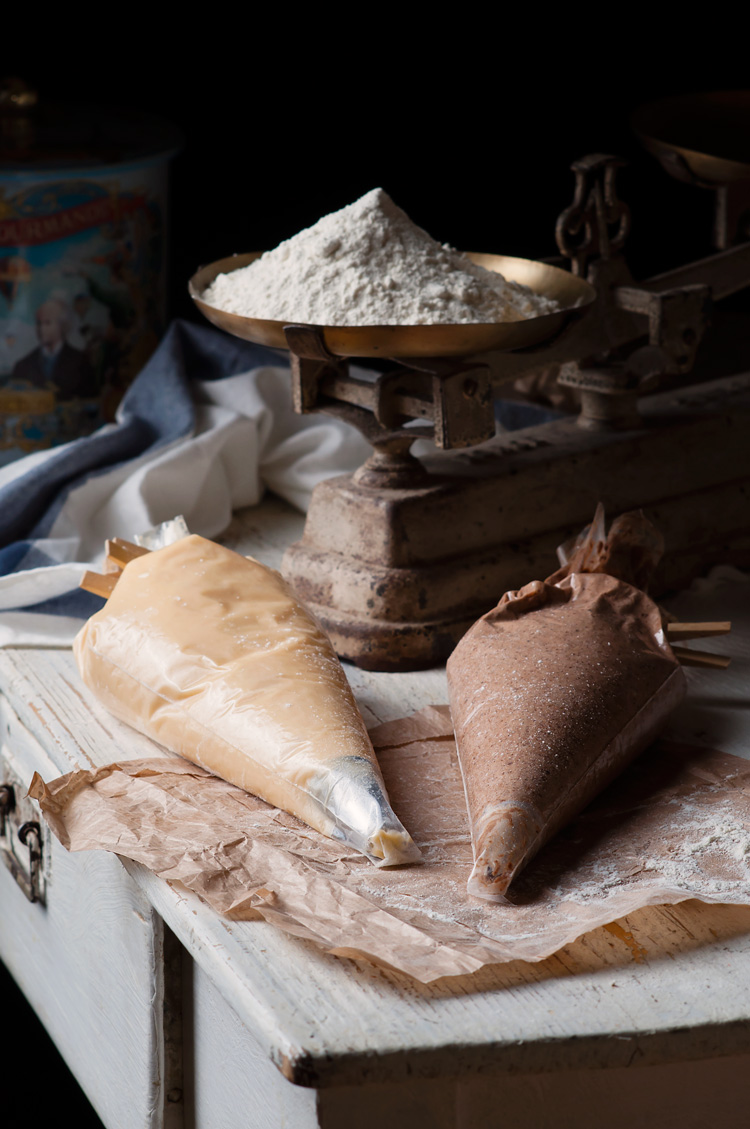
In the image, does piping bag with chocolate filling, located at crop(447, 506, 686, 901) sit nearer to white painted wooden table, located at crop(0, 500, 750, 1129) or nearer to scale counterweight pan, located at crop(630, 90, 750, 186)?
white painted wooden table, located at crop(0, 500, 750, 1129)

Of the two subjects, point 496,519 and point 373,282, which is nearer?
point 373,282

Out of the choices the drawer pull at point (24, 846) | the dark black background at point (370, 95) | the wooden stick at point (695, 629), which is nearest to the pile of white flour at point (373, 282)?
the wooden stick at point (695, 629)

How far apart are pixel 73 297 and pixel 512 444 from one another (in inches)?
24.7

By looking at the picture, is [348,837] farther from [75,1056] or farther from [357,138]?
[357,138]

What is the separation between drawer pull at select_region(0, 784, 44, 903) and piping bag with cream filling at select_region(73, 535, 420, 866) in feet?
0.54

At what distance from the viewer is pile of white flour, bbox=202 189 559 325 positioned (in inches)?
37.3

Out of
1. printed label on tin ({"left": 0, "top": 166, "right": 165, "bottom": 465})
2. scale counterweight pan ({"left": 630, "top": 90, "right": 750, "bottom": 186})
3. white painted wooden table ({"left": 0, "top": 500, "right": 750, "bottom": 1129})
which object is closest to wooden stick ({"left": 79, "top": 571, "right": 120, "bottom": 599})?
white painted wooden table ({"left": 0, "top": 500, "right": 750, "bottom": 1129})

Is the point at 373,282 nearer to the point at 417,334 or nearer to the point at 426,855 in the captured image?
the point at 417,334

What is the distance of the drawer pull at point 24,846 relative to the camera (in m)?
1.03

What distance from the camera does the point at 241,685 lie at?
855 millimetres

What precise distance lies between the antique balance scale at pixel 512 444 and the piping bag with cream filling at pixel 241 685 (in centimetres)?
11

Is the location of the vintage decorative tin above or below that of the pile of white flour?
below

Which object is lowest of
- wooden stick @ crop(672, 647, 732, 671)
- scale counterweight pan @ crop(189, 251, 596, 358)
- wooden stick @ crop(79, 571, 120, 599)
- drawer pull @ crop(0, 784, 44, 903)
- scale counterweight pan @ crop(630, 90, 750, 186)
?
drawer pull @ crop(0, 784, 44, 903)

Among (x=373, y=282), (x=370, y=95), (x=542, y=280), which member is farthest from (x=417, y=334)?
(x=370, y=95)
